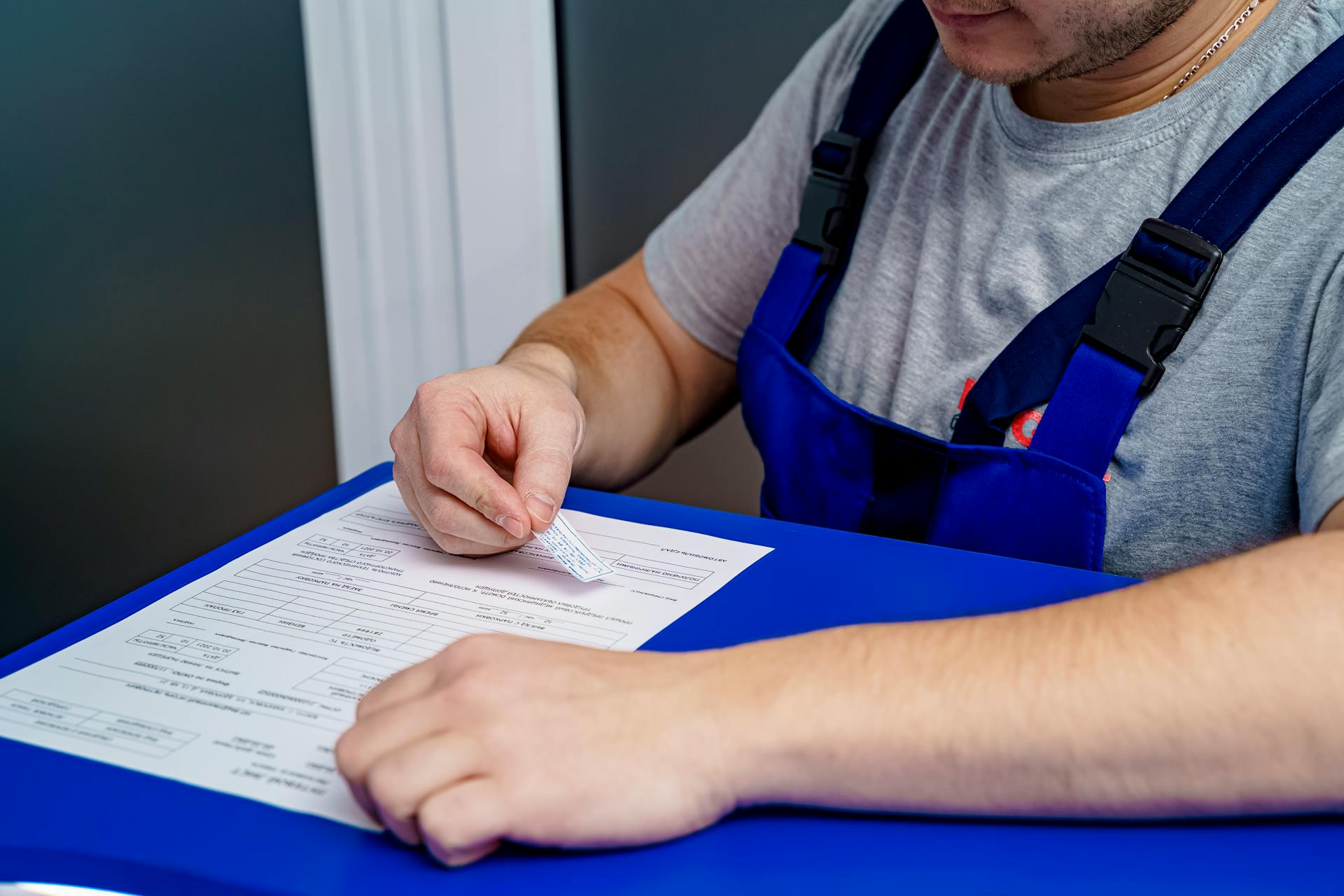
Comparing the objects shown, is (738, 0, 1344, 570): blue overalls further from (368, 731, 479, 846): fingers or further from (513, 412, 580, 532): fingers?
(368, 731, 479, 846): fingers

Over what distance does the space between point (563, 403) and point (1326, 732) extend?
1.67 ft

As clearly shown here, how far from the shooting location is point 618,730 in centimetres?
48

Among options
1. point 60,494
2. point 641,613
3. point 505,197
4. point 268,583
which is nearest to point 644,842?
point 641,613

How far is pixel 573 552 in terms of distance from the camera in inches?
27.2

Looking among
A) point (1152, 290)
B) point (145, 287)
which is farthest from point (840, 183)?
point (145, 287)

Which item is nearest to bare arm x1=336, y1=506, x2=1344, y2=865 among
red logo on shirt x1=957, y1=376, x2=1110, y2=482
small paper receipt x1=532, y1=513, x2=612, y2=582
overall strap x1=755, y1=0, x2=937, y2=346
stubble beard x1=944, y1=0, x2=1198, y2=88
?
small paper receipt x1=532, y1=513, x2=612, y2=582

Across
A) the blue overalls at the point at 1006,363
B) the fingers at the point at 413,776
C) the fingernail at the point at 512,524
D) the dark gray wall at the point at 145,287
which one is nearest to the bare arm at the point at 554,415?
the fingernail at the point at 512,524

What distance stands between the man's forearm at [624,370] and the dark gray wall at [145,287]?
1.47ft

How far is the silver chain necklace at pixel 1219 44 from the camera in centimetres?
76

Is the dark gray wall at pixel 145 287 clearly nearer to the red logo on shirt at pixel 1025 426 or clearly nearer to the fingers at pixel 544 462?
the fingers at pixel 544 462

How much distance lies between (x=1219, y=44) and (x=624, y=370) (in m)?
0.51

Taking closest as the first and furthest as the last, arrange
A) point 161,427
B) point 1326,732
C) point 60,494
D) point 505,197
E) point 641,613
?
point 1326,732, point 641,613, point 60,494, point 161,427, point 505,197

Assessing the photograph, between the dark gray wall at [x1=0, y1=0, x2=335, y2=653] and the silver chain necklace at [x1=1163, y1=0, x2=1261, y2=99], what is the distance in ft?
3.10

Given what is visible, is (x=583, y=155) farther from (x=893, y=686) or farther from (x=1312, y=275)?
(x=893, y=686)
